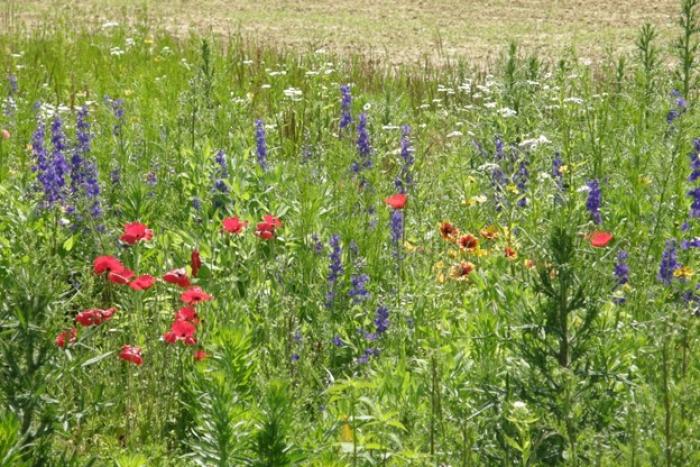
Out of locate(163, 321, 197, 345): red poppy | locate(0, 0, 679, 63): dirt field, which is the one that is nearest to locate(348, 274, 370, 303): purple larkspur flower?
locate(163, 321, 197, 345): red poppy

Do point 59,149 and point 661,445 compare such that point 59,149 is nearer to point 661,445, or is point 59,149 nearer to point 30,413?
point 30,413

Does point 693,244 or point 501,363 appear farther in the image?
point 693,244

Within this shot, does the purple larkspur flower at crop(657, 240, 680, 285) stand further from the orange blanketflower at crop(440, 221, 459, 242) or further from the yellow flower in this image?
the orange blanketflower at crop(440, 221, 459, 242)

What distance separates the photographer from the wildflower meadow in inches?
127

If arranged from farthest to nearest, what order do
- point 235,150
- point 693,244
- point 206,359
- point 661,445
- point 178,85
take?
point 178,85 < point 235,150 < point 693,244 < point 206,359 < point 661,445

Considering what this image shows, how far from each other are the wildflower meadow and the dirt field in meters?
10.1

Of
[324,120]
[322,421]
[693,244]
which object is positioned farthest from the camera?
[324,120]

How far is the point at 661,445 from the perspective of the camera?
9.36 feet

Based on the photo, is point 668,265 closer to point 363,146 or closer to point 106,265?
point 363,146

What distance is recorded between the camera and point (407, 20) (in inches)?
869

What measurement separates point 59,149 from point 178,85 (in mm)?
3199

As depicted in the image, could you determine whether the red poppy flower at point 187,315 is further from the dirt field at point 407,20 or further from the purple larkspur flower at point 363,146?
the dirt field at point 407,20

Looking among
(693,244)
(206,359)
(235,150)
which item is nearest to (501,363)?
(206,359)

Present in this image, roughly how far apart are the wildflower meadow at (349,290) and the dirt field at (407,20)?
33.3 feet
